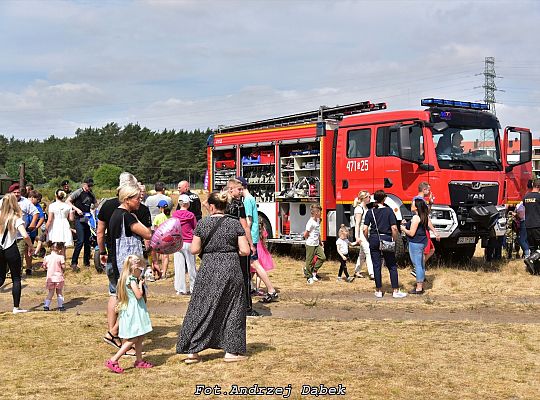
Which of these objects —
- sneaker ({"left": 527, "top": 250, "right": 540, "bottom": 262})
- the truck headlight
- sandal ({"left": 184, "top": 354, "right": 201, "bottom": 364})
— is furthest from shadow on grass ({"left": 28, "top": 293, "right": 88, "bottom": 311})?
sneaker ({"left": 527, "top": 250, "right": 540, "bottom": 262})

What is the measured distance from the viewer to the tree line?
9825cm

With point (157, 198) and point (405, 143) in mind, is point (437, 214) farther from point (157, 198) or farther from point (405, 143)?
point (157, 198)

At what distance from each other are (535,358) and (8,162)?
393 ft

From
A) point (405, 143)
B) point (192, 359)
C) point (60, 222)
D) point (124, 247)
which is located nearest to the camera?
point (192, 359)

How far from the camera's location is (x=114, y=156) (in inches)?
4087

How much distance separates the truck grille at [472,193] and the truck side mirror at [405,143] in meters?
0.95

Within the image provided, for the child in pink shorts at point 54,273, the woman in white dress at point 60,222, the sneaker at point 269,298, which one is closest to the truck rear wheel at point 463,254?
the sneaker at point 269,298

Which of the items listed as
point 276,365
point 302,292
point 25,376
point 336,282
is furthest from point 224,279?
point 336,282

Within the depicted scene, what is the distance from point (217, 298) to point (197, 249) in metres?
0.54

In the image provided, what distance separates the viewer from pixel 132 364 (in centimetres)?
709

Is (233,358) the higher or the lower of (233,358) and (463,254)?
the lower

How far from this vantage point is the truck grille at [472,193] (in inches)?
508

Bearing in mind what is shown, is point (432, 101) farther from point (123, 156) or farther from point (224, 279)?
point (123, 156)

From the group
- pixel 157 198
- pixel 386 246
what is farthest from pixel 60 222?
pixel 386 246
